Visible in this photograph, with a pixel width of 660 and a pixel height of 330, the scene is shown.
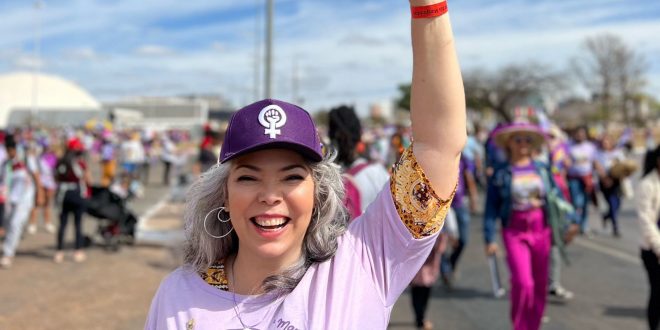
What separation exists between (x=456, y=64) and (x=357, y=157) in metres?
3.17

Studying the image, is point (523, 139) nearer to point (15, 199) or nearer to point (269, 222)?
point (269, 222)

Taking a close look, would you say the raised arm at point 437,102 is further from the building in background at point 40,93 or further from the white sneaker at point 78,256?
the building in background at point 40,93

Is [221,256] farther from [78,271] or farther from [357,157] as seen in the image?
[78,271]

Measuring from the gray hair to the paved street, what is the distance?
4038mm

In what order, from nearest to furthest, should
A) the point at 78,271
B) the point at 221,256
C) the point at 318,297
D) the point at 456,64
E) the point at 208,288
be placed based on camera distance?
the point at 456,64, the point at 318,297, the point at 208,288, the point at 221,256, the point at 78,271

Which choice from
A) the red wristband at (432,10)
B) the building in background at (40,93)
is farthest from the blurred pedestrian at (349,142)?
the building in background at (40,93)

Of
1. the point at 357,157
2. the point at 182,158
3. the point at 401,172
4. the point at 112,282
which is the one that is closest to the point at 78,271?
the point at 112,282

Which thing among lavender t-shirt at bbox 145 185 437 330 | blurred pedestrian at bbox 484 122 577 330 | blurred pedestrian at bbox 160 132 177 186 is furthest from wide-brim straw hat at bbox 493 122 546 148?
blurred pedestrian at bbox 160 132 177 186

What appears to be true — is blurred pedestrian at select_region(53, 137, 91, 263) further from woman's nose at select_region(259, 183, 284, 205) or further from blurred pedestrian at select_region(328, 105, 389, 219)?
woman's nose at select_region(259, 183, 284, 205)

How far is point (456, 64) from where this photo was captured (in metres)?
1.65

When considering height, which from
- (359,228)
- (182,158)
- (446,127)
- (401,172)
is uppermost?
(446,127)

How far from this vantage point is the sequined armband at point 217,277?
194cm

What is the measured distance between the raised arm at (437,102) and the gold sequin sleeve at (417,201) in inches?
0.8

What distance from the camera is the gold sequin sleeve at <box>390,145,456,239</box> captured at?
5.52ft
